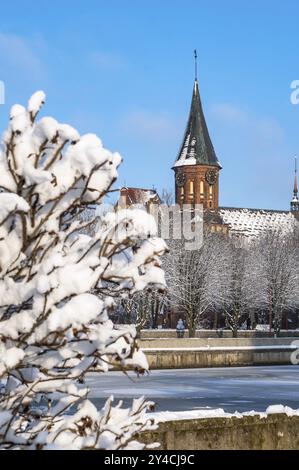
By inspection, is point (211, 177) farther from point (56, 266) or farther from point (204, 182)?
point (56, 266)

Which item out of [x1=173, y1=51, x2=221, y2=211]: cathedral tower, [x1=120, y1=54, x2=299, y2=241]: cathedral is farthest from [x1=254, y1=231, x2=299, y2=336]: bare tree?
[x1=173, y1=51, x2=221, y2=211]: cathedral tower

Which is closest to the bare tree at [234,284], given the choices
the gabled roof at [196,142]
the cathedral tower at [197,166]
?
the gabled roof at [196,142]

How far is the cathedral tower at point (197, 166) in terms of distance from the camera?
83250mm

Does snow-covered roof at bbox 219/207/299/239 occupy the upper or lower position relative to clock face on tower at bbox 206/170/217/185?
lower

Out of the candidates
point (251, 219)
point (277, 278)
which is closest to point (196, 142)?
point (251, 219)

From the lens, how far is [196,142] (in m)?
86.3

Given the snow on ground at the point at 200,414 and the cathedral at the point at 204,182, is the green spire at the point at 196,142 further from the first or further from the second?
the snow on ground at the point at 200,414

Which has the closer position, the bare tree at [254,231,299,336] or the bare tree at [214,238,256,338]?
the bare tree at [214,238,256,338]

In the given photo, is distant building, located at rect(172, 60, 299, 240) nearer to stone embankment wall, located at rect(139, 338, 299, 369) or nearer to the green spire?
the green spire

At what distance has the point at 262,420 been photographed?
34.5 ft

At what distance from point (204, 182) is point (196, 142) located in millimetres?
6212

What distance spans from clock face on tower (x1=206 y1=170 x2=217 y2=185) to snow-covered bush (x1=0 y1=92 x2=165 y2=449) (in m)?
86.2

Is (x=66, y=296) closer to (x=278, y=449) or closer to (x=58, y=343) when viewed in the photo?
(x=58, y=343)

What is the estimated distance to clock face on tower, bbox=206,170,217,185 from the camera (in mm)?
90500
